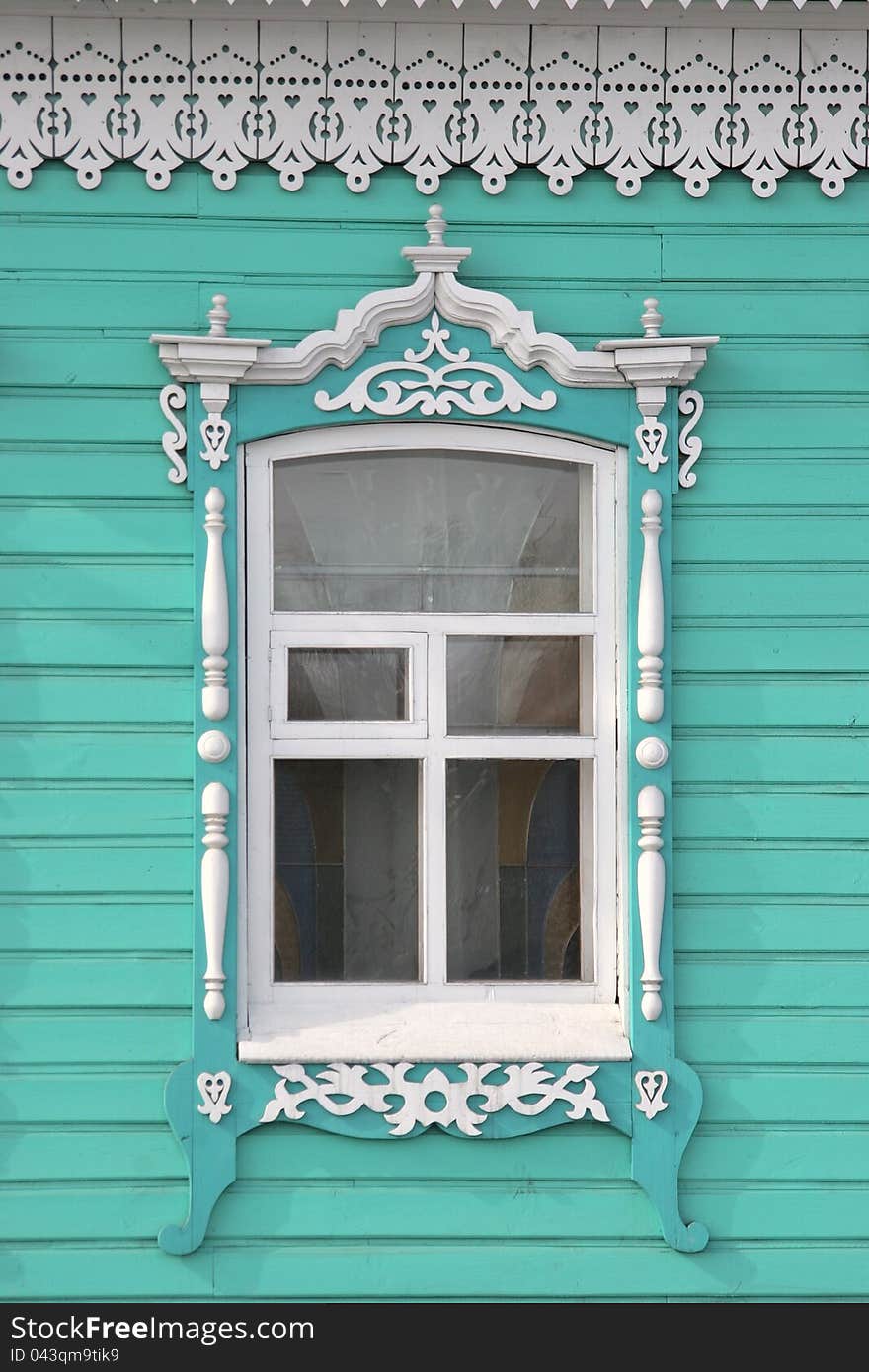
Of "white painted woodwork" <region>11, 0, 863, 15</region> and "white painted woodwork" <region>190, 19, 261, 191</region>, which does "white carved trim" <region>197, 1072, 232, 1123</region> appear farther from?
"white painted woodwork" <region>11, 0, 863, 15</region>

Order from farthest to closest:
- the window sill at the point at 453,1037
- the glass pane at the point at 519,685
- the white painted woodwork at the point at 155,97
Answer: the glass pane at the point at 519,685
the white painted woodwork at the point at 155,97
the window sill at the point at 453,1037

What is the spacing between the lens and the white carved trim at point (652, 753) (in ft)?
10.7

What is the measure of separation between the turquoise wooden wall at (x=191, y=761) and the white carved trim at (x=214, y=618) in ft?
0.25

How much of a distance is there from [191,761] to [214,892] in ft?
1.04

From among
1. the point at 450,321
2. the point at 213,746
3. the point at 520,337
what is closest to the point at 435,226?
the point at 450,321

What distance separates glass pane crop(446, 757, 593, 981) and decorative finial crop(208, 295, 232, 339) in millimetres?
1182

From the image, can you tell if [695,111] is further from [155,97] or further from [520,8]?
[155,97]

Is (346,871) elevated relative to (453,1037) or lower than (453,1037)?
elevated

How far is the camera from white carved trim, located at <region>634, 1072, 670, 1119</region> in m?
3.23

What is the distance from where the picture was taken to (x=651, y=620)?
3.27m

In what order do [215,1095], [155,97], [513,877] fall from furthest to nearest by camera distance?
[513,877], [155,97], [215,1095]

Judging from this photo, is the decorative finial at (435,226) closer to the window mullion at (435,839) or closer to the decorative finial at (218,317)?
the decorative finial at (218,317)

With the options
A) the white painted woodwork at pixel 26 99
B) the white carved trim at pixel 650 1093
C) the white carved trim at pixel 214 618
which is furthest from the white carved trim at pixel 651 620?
the white painted woodwork at pixel 26 99
